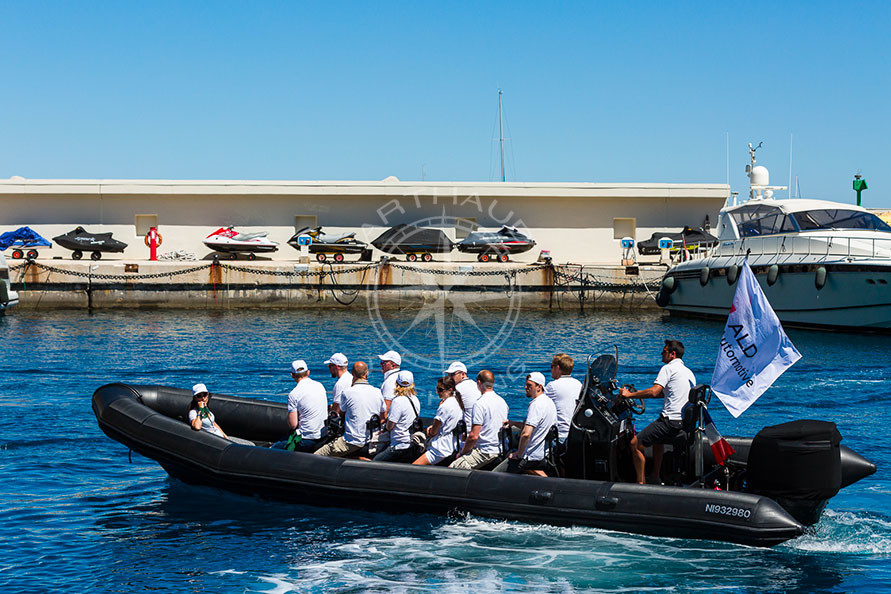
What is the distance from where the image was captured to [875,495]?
11555 millimetres

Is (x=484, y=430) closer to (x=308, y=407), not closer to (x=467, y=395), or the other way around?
(x=467, y=395)

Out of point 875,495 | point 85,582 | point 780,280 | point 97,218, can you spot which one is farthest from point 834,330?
point 97,218

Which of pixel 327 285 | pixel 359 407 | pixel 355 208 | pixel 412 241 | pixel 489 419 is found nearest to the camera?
pixel 489 419

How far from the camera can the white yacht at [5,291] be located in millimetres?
33469

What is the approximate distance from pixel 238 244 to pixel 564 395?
32.9 meters

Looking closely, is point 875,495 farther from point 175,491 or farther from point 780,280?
point 780,280

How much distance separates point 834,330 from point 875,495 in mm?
17221

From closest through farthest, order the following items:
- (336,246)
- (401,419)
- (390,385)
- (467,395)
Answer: (467,395) → (401,419) → (390,385) → (336,246)

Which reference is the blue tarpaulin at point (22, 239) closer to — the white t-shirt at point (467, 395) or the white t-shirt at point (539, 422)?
the white t-shirt at point (467, 395)

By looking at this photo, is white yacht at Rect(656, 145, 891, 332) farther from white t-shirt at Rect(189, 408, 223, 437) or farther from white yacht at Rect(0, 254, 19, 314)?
white yacht at Rect(0, 254, 19, 314)

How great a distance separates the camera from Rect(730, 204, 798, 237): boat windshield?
29.4 metres

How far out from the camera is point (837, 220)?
94.8 feet

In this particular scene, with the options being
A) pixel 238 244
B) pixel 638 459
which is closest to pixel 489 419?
pixel 638 459

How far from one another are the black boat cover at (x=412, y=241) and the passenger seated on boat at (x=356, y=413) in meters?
29.9
